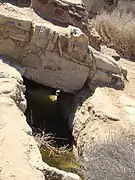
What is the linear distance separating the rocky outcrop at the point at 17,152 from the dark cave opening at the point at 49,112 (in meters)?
2.62

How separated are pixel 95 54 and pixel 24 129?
4.44 metres

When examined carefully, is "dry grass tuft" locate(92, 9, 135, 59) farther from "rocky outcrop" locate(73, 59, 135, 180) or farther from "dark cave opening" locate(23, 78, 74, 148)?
"dark cave opening" locate(23, 78, 74, 148)

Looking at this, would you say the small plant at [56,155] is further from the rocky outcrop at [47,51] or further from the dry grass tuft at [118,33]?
the dry grass tuft at [118,33]

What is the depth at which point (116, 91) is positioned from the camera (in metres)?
9.43

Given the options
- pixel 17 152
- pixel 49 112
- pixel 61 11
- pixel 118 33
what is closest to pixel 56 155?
pixel 49 112

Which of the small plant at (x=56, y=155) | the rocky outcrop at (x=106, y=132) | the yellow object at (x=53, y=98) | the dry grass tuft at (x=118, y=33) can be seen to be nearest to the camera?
the rocky outcrop at (x=106, y=132)

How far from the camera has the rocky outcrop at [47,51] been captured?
29.2 feet

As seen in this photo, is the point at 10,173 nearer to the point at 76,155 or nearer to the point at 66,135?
the point at 76,155

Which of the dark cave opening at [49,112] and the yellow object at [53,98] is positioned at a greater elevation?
the dark cave opening at [49,112]

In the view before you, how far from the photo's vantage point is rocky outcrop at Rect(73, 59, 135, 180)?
20.2 feet

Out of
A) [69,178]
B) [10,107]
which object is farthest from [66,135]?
[69,178]

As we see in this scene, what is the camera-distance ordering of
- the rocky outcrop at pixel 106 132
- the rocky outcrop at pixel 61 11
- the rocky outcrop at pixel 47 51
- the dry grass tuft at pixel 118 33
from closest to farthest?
the rocky outcrop at pixel 106 132 → the rocky outcrop at pixel 47 51 → the rocky outcrop at pixel 61 11 → the dry grass tuft at pixel 118 33

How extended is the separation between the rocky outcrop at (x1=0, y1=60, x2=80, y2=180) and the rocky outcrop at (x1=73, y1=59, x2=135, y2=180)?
1327 mm

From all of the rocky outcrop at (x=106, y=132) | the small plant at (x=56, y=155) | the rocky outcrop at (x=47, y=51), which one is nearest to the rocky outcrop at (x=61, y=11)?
the rocky outcrop at (x=47, y=51)
